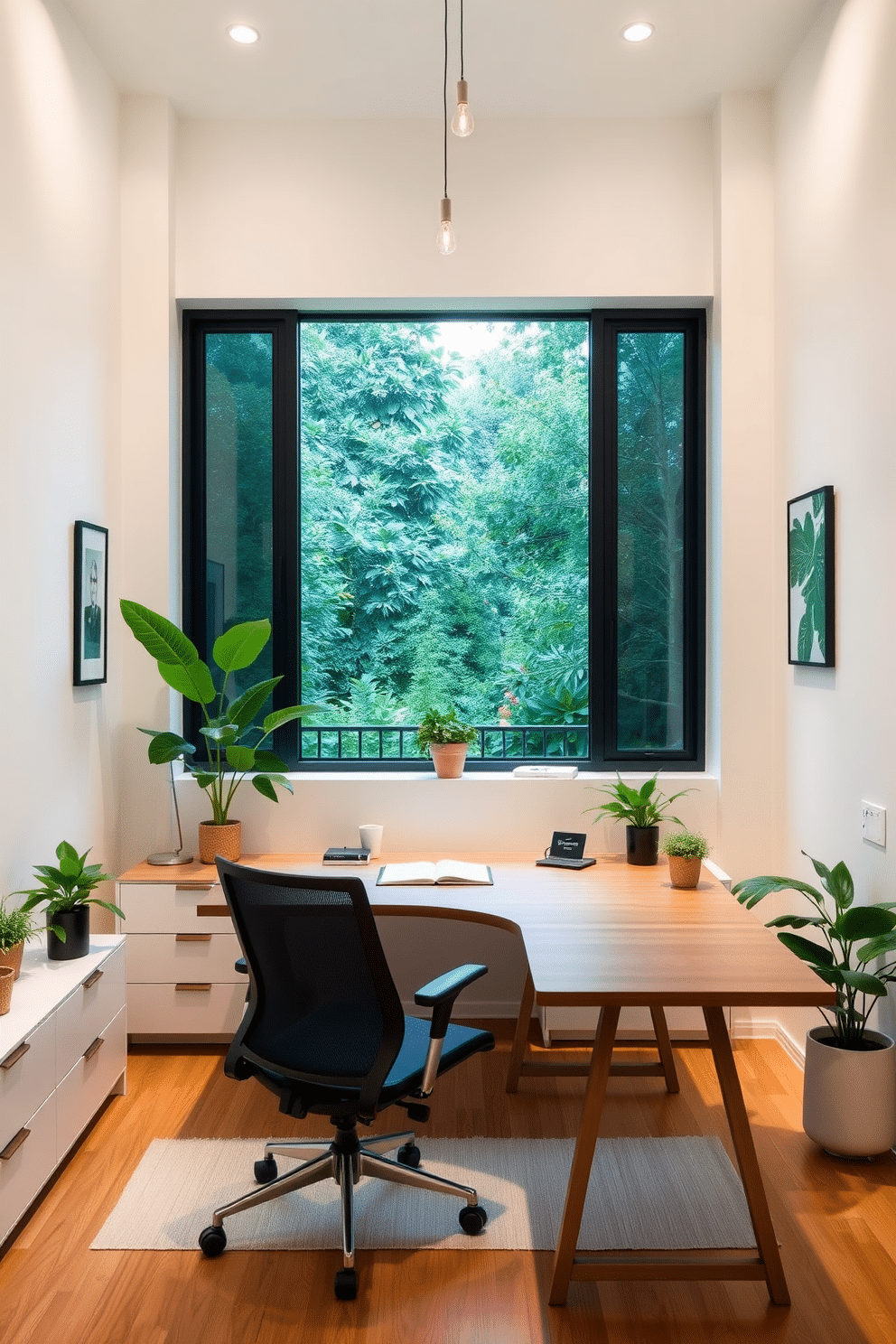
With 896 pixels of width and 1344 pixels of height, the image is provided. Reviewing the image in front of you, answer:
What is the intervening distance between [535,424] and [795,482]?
156cm

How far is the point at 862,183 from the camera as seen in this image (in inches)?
120

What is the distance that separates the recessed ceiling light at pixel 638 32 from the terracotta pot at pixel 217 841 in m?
3.14

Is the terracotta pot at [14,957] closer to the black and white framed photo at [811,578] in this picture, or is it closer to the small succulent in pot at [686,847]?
the small succulent in pot at [686,847]

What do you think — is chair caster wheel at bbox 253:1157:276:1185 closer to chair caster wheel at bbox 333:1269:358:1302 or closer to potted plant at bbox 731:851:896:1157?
chair caster wheel at bbox 333:1269:358:1302

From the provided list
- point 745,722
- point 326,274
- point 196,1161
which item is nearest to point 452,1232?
point 196,1161

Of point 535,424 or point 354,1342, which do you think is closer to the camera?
point 354,1342

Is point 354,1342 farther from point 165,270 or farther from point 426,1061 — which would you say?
point 165,270

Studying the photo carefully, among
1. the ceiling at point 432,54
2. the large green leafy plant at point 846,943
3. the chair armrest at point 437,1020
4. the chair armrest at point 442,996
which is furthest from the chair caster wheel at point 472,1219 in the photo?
the ceiling at point 432,54

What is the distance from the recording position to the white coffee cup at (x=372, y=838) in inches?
150

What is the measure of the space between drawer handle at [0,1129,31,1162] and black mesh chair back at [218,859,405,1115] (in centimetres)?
54

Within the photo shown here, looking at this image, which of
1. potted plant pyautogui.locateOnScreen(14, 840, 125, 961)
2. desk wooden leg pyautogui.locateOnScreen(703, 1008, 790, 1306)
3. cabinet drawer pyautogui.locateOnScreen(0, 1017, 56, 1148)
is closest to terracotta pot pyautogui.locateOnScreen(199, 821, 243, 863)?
potted plant pyautogui.locateOnScreen(14, 840, 125, 961)

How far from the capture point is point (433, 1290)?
7.57 feet

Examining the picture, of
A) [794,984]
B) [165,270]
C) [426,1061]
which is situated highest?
[165,270]

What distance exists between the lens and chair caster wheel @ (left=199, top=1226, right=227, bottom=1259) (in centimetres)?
241
